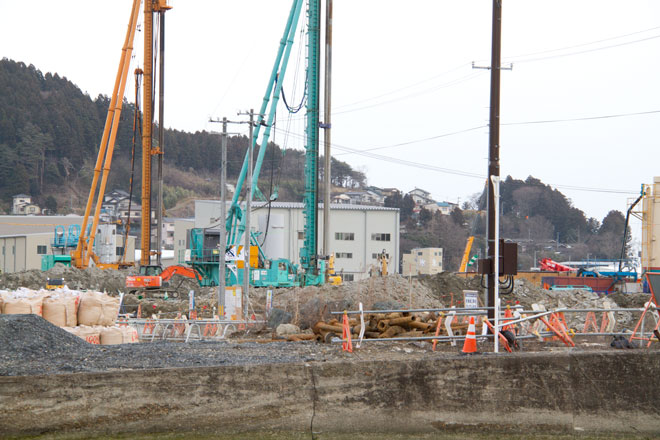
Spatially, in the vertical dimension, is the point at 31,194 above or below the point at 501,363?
above

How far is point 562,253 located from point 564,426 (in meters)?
118

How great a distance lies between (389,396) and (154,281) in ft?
118

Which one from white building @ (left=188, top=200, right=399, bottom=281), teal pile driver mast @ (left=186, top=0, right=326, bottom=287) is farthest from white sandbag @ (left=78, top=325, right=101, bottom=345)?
white building @ (left=188, top=200, right=399, bottom=281)

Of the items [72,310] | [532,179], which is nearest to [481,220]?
[532,179]

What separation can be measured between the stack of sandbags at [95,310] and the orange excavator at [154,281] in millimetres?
23411

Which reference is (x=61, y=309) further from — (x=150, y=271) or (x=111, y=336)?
(x=150, y=271)

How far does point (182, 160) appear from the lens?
164 m

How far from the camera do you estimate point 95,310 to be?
713 inches

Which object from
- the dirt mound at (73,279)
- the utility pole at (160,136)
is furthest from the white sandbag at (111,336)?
the utility pole at (160,136)

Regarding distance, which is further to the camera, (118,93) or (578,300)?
(118,93)

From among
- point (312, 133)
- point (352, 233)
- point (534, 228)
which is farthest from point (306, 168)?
point (534, 228)

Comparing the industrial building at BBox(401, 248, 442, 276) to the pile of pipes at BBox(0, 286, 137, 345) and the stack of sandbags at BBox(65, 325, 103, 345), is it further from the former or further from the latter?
the stack of sandbags at BBox(65, 325, 103, 345)

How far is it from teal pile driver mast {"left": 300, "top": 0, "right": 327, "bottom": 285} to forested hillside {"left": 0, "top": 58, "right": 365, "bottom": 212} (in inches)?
3637

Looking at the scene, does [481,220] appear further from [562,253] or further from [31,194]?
[31,194]
